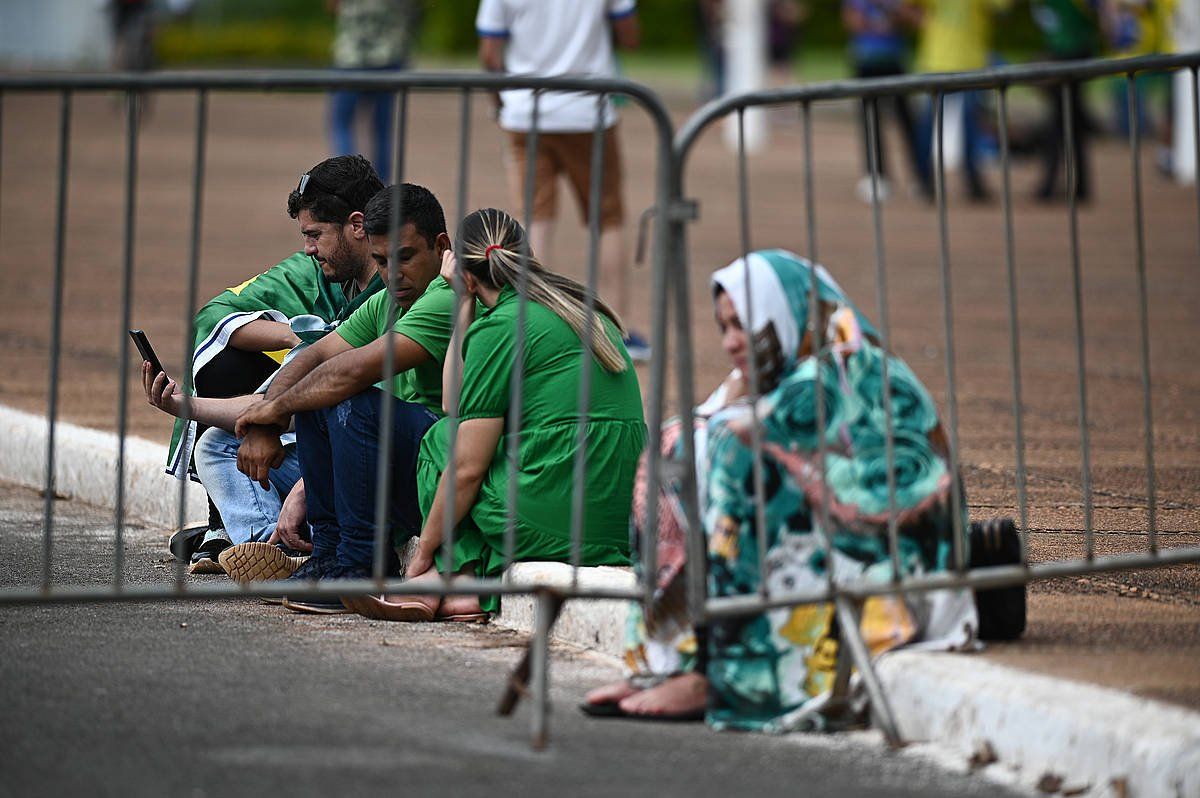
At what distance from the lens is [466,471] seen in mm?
5207

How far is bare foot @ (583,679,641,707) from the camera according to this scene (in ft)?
14.5

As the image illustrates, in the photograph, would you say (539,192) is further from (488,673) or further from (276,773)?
(276,773)

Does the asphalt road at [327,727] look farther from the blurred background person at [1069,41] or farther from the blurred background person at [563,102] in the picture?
the blurred background person at [1069,41]

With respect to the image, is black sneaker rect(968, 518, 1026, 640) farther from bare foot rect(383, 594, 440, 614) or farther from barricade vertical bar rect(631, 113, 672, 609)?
bare foot rect(383, 594, 440, 614)

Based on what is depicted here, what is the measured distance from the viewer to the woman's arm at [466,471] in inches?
204

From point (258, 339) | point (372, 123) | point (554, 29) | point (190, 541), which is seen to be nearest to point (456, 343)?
point (258, 339)

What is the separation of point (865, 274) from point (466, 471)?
310 inches

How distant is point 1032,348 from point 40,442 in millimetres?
5136

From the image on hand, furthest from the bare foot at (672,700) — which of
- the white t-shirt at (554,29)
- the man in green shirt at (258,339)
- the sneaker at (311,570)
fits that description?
the white t-shirt at (554,29)

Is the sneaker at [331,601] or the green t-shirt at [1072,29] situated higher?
the green t-shirt at [1072,29]

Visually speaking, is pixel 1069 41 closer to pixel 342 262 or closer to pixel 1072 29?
pixel 1072 29

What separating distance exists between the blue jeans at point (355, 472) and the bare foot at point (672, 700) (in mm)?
1195

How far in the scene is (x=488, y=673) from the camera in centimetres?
480

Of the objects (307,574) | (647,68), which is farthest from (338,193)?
(647,68)
